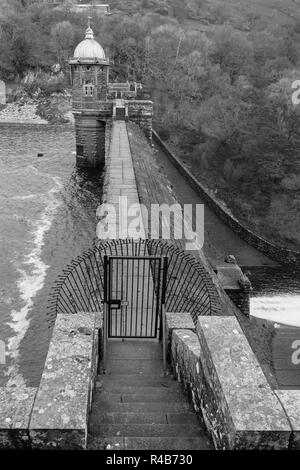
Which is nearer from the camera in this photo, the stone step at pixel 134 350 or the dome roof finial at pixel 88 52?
the stone step at pixel 134 350

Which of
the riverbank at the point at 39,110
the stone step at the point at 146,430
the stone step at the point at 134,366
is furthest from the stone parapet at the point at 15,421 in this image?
the riverbank at the point at 39,110

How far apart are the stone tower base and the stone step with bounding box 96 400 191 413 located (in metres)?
30.8

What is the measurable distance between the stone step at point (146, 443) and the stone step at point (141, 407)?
78 centimetres

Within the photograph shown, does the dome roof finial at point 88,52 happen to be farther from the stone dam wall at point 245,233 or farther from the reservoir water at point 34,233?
the stone dam wall at point 245,233

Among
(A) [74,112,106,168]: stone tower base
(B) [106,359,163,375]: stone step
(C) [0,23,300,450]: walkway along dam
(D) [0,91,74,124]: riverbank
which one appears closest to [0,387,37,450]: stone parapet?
(C) [0,23,300,450]: walkway along dam

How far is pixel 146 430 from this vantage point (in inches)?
206

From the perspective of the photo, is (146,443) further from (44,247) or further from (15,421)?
(44,247)

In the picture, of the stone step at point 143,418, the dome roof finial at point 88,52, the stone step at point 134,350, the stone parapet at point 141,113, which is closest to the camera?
the stone step at point 143,418

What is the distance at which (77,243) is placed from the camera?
886 inches

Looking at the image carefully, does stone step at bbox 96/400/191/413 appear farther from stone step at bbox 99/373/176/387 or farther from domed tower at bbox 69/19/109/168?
domed tower at bbox 69/19/109/168

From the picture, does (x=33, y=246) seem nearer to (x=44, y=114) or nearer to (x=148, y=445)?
(x=148, y=445)

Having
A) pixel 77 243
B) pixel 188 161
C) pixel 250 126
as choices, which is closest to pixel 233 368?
pixel 77 243

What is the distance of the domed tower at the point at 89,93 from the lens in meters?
34.0

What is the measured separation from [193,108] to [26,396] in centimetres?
5932
